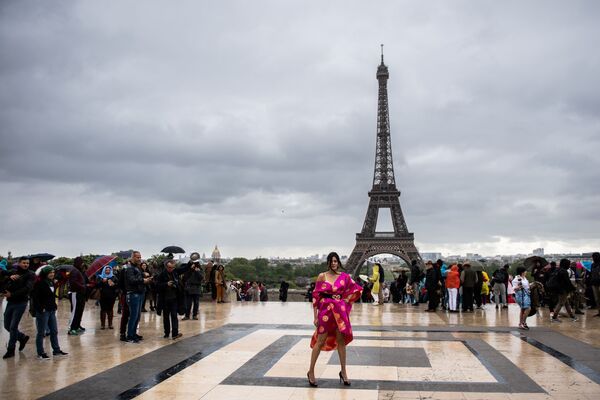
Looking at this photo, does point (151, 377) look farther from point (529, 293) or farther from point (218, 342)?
point (529, 293)

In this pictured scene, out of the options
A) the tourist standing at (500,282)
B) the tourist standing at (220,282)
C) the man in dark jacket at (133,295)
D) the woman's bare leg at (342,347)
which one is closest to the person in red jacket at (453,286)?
the tourist standing at (500,282)

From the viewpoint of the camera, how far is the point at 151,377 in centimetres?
743

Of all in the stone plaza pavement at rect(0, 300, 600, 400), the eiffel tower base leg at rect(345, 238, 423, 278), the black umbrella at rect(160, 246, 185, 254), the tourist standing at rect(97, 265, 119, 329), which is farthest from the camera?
the eiffel tower base leg at rect(345, 238, 423, 278)

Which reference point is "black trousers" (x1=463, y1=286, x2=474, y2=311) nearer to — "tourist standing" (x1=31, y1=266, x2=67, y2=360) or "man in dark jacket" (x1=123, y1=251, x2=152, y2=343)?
"man in dark jacket" (x1=123, y1=251, x2=152, y2=343)

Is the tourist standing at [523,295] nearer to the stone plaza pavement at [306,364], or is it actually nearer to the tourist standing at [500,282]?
the stone plaza pavement at [306,364]

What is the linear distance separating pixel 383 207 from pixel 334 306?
67779 millimetres

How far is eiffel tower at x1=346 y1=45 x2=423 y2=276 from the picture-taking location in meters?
69.0

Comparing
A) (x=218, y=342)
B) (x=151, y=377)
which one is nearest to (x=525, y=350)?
(x=218, y=342)

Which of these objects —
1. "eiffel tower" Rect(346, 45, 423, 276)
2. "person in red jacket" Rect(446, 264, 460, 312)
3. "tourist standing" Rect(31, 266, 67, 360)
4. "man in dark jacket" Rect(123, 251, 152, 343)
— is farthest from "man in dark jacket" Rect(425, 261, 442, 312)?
"eiffel tower" Rect(346, 45, 423, 276)

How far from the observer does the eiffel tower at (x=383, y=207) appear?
6900 cm

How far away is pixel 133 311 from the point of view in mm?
10695

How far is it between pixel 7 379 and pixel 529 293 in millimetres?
10940

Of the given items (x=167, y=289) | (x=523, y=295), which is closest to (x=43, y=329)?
(x=167, y=289)

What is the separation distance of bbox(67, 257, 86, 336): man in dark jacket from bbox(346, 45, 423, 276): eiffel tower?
57798 mm
